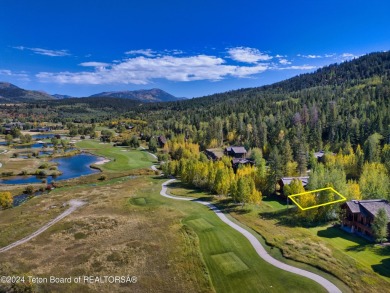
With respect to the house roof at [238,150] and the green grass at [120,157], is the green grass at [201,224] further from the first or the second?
the green grass at [120,157]

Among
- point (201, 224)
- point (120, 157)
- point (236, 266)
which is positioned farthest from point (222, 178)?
point (120, 157)

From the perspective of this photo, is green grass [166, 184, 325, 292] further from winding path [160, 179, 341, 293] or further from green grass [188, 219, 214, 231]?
winding path [160, 179, 341, 293]

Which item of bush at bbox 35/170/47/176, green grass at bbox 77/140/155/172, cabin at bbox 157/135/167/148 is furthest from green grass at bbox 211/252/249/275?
cabin at bbox 157/135/167/148

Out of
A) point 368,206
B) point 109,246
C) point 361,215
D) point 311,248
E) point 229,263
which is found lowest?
point 109,246

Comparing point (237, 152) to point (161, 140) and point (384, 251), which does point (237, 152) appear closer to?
point (161, 140)

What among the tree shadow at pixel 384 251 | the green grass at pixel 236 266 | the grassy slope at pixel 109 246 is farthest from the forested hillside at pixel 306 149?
the grassy slope at pixel 109 246

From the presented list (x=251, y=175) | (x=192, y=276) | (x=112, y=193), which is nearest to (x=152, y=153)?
(x=112, y=193)
